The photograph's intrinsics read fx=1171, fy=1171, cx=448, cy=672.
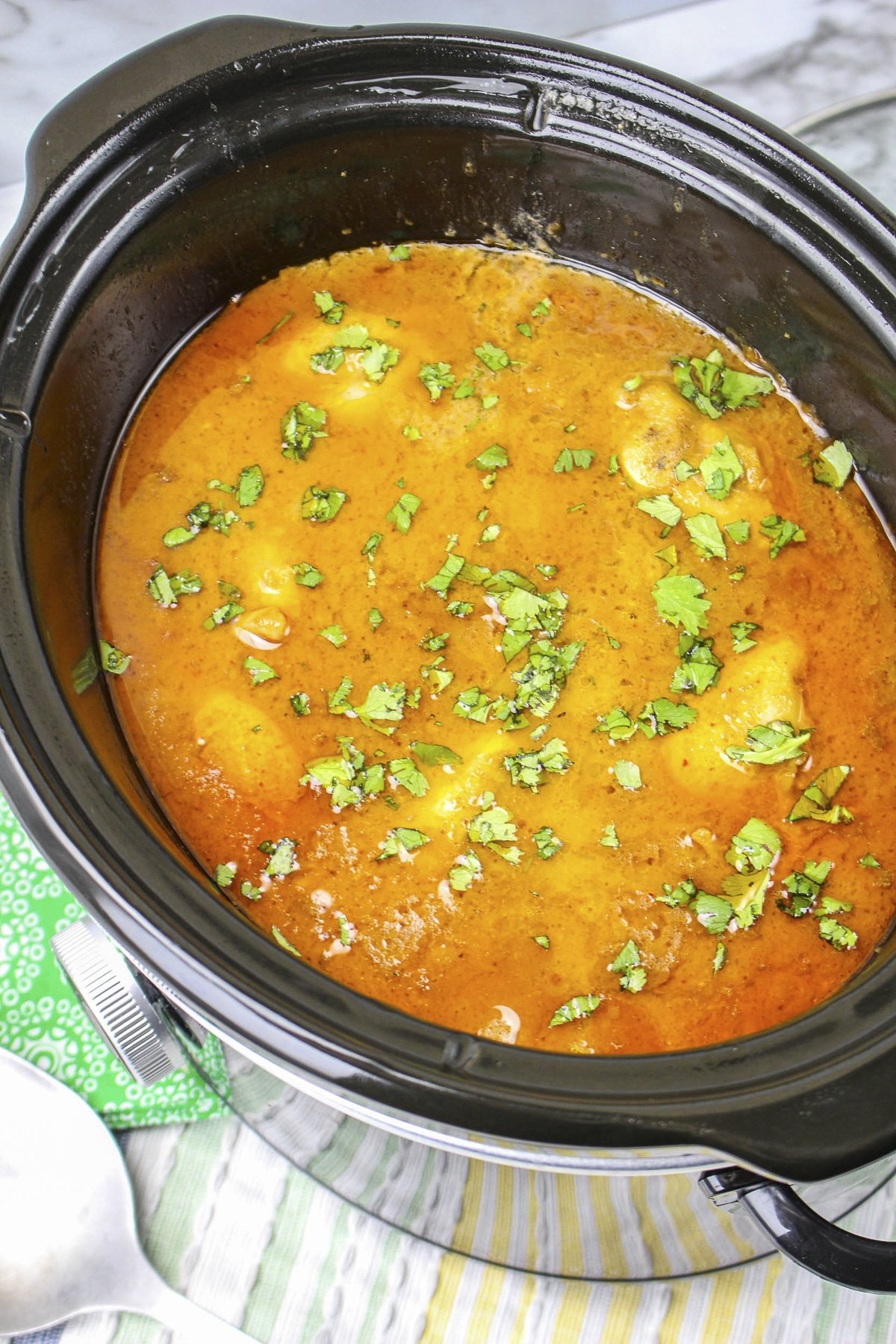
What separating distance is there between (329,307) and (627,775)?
941 millimetres

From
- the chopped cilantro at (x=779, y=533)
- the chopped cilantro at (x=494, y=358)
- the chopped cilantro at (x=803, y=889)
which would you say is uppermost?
the chopped cilantro at (x=494, y=358)

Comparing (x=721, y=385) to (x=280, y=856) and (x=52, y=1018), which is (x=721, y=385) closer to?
(x=280, y=856)

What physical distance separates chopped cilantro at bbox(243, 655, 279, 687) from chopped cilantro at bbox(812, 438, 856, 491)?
36.7 inches

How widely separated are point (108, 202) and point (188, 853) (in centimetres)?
90

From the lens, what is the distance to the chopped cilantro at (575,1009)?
153 cm

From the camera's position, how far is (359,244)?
2023 millimetres

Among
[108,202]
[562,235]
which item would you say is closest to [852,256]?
[562,235]

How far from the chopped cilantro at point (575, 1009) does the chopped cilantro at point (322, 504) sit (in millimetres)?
788

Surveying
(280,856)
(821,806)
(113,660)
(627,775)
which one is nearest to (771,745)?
(821,806)

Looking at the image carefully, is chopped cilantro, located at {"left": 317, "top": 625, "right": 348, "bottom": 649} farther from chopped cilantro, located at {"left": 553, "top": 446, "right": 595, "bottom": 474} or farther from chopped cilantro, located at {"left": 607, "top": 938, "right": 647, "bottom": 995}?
chopped cilantro, located at {"left": 607, "top": 938, "right": 647, "bottom": 995}

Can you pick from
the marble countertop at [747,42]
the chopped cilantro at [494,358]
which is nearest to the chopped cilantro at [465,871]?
the chopped cilantro at [494,358]

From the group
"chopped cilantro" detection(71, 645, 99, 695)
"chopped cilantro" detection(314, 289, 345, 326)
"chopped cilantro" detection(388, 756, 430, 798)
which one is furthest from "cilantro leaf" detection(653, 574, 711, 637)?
"chopped cilantro" detection(71, 645, 99, 695)

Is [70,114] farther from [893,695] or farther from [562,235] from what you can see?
[893,695]

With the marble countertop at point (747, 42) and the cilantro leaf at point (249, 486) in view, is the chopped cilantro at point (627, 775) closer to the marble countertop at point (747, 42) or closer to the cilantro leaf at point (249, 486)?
the cilantro leaf at point (249, 486)
